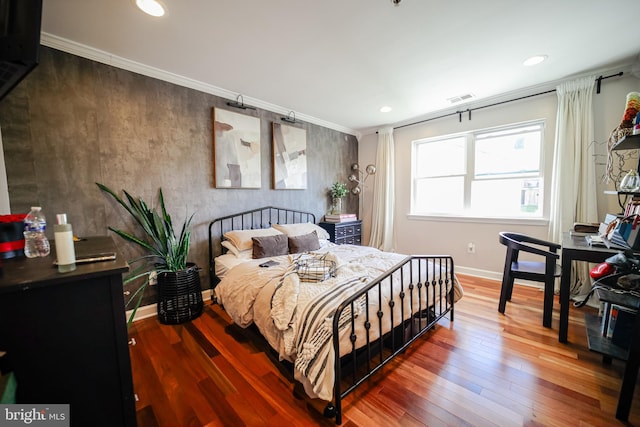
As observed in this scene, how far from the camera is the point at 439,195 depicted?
3920 millimetres

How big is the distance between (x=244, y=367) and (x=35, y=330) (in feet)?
4.16

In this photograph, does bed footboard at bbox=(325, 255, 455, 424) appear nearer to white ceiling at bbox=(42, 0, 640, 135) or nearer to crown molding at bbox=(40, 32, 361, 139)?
white ceiling at bbox=(42, 0, 640, 135)

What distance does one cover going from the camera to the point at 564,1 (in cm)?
157

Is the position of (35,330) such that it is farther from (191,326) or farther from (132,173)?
(132,173)

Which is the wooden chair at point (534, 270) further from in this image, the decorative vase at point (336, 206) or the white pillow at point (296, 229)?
the decorative vase at point (336, 206)

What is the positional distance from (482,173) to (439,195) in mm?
673

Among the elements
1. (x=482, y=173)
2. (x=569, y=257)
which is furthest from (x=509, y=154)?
(x=569, y=257)

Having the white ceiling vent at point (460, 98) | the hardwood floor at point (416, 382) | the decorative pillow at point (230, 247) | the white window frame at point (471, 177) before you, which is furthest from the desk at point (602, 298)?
the decorative pillow at point (230, 247)

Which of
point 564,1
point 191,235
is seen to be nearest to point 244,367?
point 191,235

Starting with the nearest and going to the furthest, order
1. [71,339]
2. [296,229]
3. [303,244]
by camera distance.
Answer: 1. [71,339]
2. [303,244]
3. [296,229]

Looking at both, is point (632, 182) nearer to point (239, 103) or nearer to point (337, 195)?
point (337, 195)

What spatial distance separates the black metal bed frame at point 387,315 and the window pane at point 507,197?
180 centimetres

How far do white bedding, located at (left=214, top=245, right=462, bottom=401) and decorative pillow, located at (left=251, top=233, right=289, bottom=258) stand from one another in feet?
0.88

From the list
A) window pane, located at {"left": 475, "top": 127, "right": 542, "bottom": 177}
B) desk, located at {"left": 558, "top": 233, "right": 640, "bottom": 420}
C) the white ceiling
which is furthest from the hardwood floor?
the white ceiling
